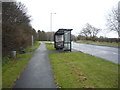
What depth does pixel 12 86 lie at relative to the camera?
3814 millimetres

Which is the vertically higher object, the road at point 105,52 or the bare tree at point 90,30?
the bare tree at point 90,30

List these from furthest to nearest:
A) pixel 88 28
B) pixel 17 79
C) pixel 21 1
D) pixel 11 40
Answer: pixel 88 28 → pixel 21 1 → pixel 11 40 → pixel 17 79

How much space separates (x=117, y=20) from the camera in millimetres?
24766

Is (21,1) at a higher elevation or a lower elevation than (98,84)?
higher

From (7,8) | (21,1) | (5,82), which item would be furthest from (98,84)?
(21,1)

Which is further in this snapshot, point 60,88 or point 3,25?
point 3,25

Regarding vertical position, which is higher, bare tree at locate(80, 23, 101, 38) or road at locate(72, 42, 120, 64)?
bare tree at locate(80, 23, 101, 38)

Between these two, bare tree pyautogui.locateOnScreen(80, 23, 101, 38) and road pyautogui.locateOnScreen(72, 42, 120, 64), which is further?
bare tree pyautogui.locateOnScreen(80, 23, 101, 38)

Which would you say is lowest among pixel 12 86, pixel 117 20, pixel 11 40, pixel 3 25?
pixel 12 86

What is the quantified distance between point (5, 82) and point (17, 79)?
1.48ft

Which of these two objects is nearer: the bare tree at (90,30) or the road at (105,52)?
the road at (105,52)

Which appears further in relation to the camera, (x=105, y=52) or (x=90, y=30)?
(x=90, y=30)

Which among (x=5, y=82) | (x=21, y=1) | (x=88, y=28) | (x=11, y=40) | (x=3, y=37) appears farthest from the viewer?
(x=88, y=28)

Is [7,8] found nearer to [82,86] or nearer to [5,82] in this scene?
[5,82]
